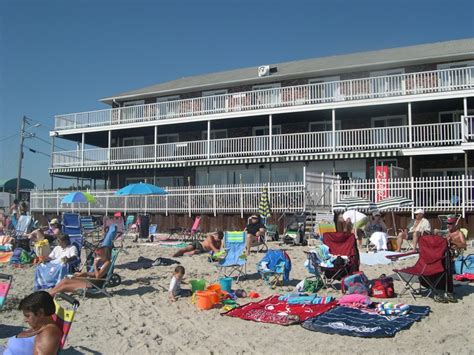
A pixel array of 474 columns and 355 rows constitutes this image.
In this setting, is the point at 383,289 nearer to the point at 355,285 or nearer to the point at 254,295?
the point at 355,285

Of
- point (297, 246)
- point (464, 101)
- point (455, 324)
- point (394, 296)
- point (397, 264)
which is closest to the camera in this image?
point (455, 324)

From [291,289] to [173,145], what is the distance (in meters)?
17.6

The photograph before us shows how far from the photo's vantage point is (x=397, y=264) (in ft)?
33.4

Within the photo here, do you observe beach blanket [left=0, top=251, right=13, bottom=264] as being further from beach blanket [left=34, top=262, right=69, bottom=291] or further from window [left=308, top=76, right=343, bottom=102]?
window [left=308, top=76, right=343, bottom=102]

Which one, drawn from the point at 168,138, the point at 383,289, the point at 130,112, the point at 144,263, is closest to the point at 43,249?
the point at 144,263

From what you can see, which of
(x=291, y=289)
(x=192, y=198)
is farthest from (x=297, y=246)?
(x=192, y=198)

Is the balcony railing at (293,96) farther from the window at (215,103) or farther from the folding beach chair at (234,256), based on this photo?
the folding beach chair at (234,256)

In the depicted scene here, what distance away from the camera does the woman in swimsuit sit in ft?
10.7

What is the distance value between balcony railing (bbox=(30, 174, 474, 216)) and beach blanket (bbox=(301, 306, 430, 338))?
8.76 m

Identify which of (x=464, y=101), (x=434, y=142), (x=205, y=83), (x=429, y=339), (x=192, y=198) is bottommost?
(x=429, y=339)

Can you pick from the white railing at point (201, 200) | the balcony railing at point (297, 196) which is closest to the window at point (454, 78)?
the balcony railing at point (297, 196)

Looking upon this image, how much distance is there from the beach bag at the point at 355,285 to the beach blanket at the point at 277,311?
0.65 m

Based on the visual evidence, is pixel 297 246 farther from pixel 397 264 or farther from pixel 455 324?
pixel 455 324

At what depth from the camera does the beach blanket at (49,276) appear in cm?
738
